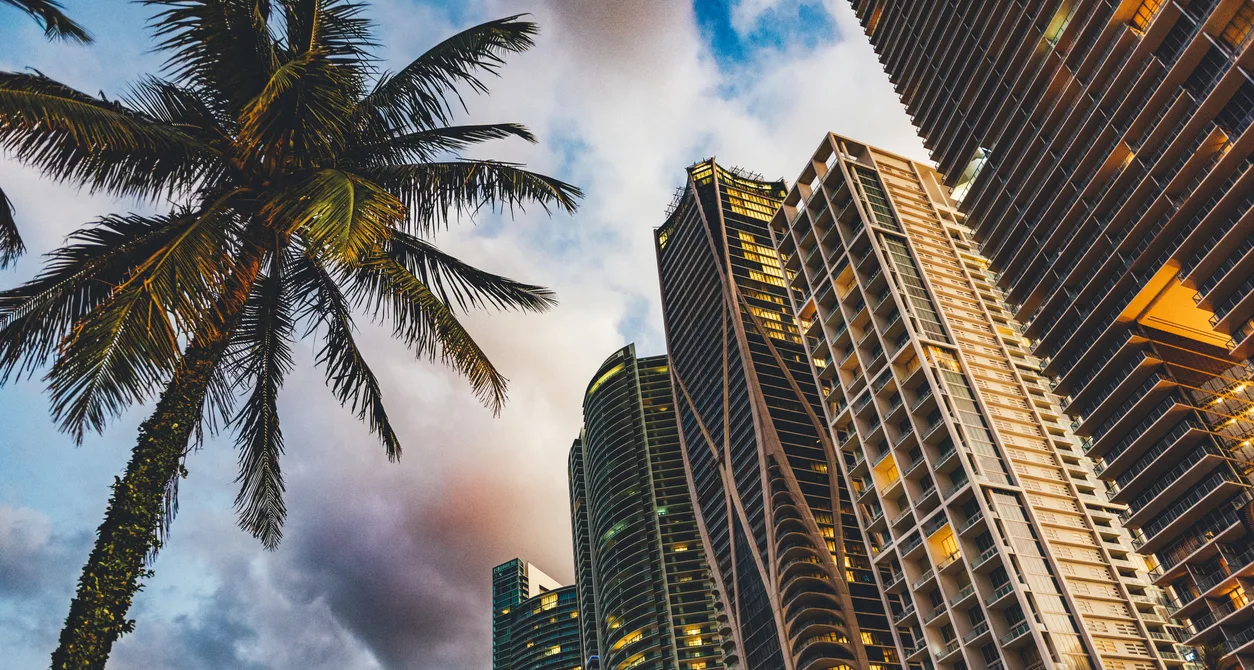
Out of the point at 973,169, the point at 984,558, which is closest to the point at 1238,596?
Result: the point at 984,558

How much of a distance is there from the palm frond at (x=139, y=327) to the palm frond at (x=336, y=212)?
31.8 inches

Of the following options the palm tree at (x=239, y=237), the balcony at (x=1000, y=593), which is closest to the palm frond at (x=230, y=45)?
the palm tree at (x=239, y=237)

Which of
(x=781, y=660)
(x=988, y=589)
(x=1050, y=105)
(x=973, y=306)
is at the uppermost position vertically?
(x=973, y=306)

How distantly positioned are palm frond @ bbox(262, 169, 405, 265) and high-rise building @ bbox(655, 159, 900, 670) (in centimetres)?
9827

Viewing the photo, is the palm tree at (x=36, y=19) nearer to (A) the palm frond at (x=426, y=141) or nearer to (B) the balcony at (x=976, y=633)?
(A) the palm frond at (x=426, y=141)

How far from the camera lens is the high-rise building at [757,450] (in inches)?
4050

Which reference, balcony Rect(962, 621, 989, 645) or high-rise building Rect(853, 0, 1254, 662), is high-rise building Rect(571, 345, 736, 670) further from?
high-rise building Rect(853, 0, 1254, 662)

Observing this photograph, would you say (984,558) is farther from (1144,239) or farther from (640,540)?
(640,540)

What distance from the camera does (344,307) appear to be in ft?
37.8

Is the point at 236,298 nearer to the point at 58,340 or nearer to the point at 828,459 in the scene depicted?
the point at 58,340

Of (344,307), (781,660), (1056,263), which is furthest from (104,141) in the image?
(781,660)

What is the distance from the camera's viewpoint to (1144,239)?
162 ft

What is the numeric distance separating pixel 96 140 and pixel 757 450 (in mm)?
111632

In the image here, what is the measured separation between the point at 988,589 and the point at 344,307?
58.4m
